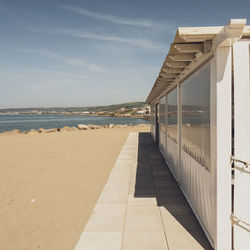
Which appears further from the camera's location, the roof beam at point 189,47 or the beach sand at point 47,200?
the beach sand at point 47,200

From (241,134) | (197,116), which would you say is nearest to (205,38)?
(241,134)

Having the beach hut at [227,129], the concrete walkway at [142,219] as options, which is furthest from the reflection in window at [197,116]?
the concrete walkway at [142,219]

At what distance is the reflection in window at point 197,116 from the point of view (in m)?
3.57

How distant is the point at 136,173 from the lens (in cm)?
749

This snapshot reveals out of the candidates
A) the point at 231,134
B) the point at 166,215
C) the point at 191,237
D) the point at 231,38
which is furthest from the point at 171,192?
the point at 231,38

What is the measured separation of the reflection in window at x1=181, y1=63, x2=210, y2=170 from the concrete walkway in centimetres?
118

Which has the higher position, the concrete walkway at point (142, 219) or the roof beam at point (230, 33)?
the roof beam at point (230, 33)

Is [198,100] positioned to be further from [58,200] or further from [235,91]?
[58,200]

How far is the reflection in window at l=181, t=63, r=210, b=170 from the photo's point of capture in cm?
357

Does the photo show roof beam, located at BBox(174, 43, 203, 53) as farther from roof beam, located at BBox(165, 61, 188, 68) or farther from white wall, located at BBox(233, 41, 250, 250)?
roof beam, located at BBox(165, 61, 188, 68)

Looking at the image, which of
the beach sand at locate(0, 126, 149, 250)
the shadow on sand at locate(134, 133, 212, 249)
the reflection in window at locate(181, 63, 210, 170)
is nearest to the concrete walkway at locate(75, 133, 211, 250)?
the shadow on sand at locate(134, 133, 212, 249)

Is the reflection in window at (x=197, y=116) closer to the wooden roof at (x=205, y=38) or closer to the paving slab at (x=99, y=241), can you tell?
the wooden roof at (x=205, y=38)

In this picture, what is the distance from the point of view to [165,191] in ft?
18.7

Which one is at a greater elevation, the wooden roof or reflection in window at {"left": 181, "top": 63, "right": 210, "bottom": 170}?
the wooden roof
